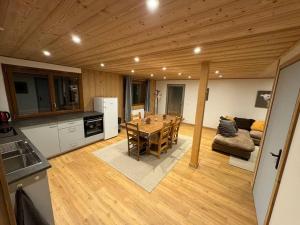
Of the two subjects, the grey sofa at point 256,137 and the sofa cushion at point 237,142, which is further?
the grey sofa at point 256,137

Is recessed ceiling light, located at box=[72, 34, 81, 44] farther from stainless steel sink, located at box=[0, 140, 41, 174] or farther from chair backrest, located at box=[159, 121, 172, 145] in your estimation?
chair backrest, located at box=[159, 121, 172, 145]

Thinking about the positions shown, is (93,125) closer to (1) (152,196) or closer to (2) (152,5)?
(1) (152,196)

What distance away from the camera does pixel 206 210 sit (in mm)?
1950

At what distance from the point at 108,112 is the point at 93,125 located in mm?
619

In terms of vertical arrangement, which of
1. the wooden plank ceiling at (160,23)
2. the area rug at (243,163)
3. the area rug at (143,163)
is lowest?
the area rug at (143,163)

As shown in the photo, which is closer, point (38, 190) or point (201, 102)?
point (38, 190)

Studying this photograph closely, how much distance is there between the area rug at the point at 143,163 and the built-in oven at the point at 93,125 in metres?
0.64

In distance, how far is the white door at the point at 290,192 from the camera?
0.97 metres

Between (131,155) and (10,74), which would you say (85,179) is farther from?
(10,74)

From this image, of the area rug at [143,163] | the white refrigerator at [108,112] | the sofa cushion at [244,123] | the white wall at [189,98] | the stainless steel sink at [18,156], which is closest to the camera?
the stainless steel sink at [18,156]

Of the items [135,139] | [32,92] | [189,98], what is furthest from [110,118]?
[189,98]

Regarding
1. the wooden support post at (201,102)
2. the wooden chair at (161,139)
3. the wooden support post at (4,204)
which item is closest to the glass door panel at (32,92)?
the wooden chair at (161,139)

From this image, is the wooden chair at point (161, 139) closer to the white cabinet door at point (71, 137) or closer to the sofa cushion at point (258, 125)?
the white cabinet door at point (71, 137)

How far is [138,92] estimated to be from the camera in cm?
680
